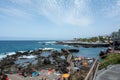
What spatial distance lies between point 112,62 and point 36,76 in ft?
46.6

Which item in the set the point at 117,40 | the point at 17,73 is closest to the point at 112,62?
the point at 17,73

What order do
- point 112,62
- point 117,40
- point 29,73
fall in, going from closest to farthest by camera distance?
1. point 112,62
2. point 29,73
3. point 117,40

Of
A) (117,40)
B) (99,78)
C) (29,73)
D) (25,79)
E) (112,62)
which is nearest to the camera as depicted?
(99,78)

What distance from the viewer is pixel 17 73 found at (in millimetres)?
33719

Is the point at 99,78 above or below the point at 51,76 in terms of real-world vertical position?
above

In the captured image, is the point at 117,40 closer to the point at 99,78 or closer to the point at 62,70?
the point at 62,70

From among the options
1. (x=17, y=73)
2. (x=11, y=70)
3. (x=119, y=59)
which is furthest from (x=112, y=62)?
(x=11, y=70)

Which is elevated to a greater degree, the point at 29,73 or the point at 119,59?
the point at 119,59

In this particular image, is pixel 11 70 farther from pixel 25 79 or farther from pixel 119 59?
pixel 119 59

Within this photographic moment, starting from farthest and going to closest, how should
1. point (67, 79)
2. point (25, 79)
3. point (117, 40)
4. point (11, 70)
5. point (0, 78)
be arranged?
point (117, 40), point (11, 70), point (25, 79), point (0, 78), point (67, 79)

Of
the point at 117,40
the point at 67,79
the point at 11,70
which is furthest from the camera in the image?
the point at 117,40

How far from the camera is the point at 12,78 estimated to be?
29266mm

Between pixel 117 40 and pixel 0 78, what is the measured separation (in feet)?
230

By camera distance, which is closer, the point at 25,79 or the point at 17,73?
the point at 25,79
